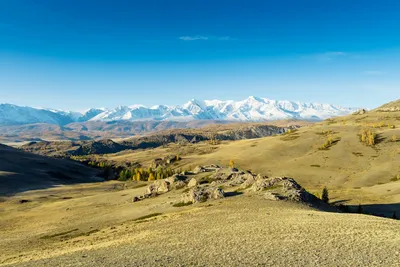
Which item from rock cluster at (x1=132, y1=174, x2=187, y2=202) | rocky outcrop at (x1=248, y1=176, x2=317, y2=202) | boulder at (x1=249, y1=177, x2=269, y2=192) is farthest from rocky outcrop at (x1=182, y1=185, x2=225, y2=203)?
rock cluster at (x1=132, y1=174, x2=187, y2=202)

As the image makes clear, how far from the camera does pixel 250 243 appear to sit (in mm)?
34656

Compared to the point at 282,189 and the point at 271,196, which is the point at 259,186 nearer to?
the point at 282,189

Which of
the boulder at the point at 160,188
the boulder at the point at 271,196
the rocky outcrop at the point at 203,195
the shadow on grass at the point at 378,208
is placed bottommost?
the shadow on grass at the point at 378,208

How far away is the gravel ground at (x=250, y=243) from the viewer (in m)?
29.1

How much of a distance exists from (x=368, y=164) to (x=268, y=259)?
186863 millimetres

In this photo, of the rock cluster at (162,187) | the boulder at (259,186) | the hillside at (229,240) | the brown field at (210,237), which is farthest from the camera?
the rock cluster at (162,187)

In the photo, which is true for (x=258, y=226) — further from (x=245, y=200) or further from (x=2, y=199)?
(x=2, y=199)

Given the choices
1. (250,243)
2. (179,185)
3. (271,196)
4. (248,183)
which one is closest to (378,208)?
(248,183)

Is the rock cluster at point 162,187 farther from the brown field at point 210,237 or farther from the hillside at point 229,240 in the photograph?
the hillside at point 229,240

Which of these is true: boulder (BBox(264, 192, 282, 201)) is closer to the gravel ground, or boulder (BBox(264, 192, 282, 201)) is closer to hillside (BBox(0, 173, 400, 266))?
hillside (BBox(0, 173, 400, 266))

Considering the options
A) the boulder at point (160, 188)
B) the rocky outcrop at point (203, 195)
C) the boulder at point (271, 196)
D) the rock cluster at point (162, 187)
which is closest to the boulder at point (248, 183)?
the rocky outcrop at point (203, 195)

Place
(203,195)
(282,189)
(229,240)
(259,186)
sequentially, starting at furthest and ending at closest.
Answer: (259,186)
(203,195)
(282,189)
(229,240)

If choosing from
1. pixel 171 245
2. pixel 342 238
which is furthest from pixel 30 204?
pixel 342 238

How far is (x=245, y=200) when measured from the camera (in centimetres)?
6388
